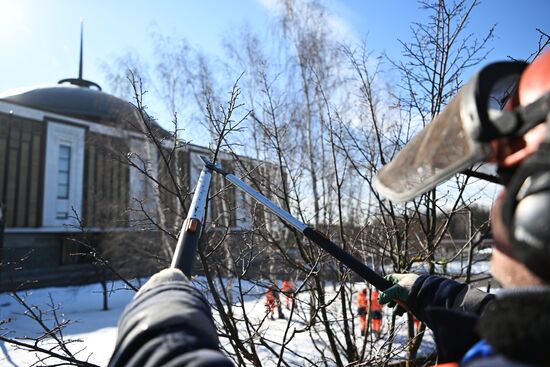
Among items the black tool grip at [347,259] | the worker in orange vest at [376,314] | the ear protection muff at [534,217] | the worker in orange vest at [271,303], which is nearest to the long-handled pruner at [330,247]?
the black tool grip at [347,259]

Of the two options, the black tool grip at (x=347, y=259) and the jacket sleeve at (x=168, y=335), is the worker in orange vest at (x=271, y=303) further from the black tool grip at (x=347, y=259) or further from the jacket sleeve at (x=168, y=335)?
the jacket sleeve at (x=168, y=335)

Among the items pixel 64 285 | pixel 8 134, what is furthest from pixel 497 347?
pixel 8 134

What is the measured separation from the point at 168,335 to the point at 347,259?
1.20 metres

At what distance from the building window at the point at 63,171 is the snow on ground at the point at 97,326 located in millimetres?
5605

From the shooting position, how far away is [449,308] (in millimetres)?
1429

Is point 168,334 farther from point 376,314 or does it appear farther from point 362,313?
point 362,313

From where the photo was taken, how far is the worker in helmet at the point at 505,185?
62 cm

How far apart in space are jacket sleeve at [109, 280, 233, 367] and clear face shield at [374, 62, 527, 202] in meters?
0.67

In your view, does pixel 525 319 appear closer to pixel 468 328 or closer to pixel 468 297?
pixel 468 328

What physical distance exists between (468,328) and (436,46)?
2.90 meters

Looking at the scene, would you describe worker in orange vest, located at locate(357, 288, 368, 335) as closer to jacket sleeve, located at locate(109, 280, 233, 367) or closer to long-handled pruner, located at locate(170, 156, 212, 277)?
long-handled pruner, located at locate(170, 156, 212, 277)

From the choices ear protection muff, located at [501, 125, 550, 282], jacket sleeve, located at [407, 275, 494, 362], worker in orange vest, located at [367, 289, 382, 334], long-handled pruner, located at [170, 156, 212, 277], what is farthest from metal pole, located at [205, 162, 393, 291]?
worker in orange vest, located at [367, 289, 382, 334]

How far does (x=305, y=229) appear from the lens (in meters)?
2.02

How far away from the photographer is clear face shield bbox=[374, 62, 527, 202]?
2.79 ft
